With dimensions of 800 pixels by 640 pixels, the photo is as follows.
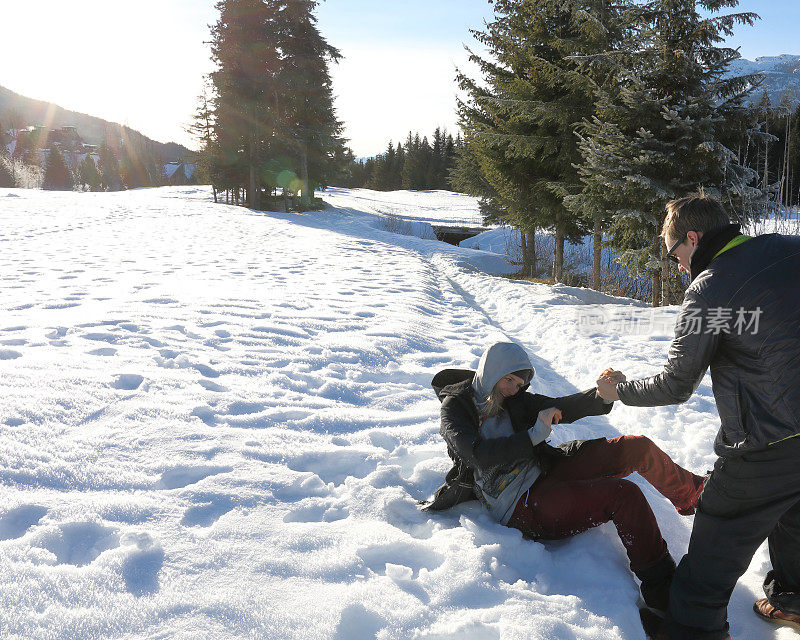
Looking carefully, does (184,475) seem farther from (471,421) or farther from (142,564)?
(471,421)

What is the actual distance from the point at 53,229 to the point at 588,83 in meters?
15.6

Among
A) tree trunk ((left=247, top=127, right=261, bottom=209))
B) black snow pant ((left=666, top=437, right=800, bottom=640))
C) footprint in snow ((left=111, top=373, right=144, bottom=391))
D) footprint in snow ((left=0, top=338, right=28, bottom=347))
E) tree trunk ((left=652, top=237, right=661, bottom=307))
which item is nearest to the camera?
black snow pant ((left=666, top=437, right=800, bottom=640))

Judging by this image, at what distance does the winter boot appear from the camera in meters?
2.39

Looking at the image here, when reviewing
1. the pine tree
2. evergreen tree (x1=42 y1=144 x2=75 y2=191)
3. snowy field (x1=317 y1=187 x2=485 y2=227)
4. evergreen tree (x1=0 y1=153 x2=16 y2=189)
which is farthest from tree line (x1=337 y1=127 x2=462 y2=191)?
evergreen tree (x1=42 y1=144 x2=75 y2=191)

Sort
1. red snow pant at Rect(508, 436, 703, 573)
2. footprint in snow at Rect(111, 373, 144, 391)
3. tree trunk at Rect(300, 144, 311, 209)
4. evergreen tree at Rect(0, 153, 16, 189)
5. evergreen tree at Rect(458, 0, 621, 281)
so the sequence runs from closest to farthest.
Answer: red snow pant at Rect(508, 436, 703, 573), footprint in snow at Rect(111, 373, 144, 391), evergreen tree at Rect(458, 0, 621, 281), tree trunk at Rect(300, 144, 311, 209), evergreen tree at Rect(0, 153, 16, 189)

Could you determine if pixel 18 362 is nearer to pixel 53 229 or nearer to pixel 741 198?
pixel 741 198

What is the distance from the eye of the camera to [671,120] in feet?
25.0

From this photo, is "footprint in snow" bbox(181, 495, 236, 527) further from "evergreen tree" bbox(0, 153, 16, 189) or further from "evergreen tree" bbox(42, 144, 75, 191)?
"evergreen tree" bbox(42, 144, 75, 191)

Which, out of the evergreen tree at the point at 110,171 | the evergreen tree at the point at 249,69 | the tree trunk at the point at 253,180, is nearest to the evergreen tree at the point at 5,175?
the evergreen tree at the point at 110,171

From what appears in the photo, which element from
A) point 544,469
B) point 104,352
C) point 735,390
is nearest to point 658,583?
point 544,469

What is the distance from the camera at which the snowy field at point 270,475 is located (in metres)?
2.15

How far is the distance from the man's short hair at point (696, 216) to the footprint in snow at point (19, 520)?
Result: 11.9 ft

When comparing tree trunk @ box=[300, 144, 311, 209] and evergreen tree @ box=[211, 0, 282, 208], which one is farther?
tree trunk @ box=[300, 144, 311, 209]

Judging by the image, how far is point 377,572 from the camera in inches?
96.9
